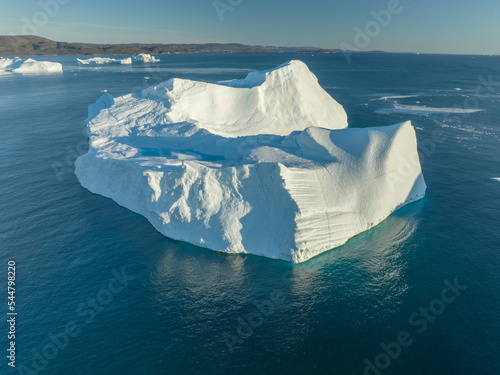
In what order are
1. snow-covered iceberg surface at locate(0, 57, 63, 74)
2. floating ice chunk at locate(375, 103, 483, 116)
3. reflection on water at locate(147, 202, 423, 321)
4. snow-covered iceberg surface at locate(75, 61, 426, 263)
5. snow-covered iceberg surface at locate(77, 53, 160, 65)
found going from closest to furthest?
reflection on water at locate(147, 202, 423, 321), snow-covered iceberg surface at locate(75, 61, 426, 263), floating ice chunk at locate(375, 103, 483, 116), snow-covered iceberg surface at locate(0, 57, 63, 74), snow-covered iceberg surface at locate(77, 53, 160, 65)

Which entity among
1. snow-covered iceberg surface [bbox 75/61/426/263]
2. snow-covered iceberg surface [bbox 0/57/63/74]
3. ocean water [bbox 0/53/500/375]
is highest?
snow-covered iceberg surface [bbox 0/57/63/74]

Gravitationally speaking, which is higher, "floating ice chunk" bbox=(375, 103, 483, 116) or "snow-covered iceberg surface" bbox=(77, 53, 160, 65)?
"snow-covered iceberg surface" bbox=(77, 53, 160, 65)

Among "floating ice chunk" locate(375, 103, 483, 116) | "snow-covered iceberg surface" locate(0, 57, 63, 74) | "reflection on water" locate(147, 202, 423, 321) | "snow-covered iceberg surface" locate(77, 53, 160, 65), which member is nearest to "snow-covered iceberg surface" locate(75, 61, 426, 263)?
"reflection on water" locate(147, 202, 423, 321)

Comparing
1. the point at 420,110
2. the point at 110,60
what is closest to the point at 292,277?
the point at 420,110

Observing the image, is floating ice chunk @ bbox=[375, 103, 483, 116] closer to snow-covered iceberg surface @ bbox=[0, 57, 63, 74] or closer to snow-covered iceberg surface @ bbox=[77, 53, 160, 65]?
snow-covered iceberg surface @ bbox=[0, 57, 63, 74]

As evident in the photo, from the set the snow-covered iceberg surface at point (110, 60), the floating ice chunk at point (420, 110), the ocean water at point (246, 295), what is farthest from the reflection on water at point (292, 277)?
the snow-covered iceberg surface at point (110, 60)

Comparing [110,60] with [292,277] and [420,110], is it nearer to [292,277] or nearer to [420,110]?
[420,110]
